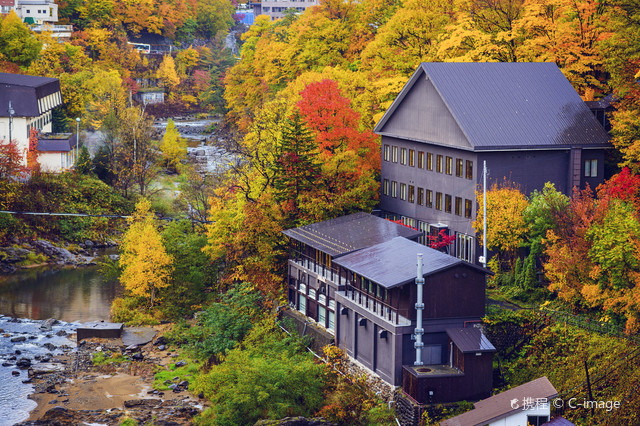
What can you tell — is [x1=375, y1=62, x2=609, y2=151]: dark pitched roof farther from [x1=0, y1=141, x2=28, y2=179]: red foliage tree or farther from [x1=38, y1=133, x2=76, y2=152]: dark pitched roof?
[x1=38, y1=133, x2=76, y2=152]: dark pitched roof

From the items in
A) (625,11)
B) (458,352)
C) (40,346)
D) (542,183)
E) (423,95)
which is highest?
(625,11)

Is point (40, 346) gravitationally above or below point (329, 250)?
below

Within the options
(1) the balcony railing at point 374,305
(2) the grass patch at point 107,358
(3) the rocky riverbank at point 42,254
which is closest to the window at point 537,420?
(1) the balcony railing at point 374,305

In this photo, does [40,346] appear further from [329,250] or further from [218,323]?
[329,250]

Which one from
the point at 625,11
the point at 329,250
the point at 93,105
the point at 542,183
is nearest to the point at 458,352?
the point at 329,250

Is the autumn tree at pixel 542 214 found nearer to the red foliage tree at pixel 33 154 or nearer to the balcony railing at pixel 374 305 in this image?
the balcony railing at pixel 374 305

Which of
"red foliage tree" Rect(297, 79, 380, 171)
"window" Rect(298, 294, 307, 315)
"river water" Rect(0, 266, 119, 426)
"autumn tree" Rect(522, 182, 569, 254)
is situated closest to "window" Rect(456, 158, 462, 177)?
"autumn tree" Rect(522, 182, 569, 254)
